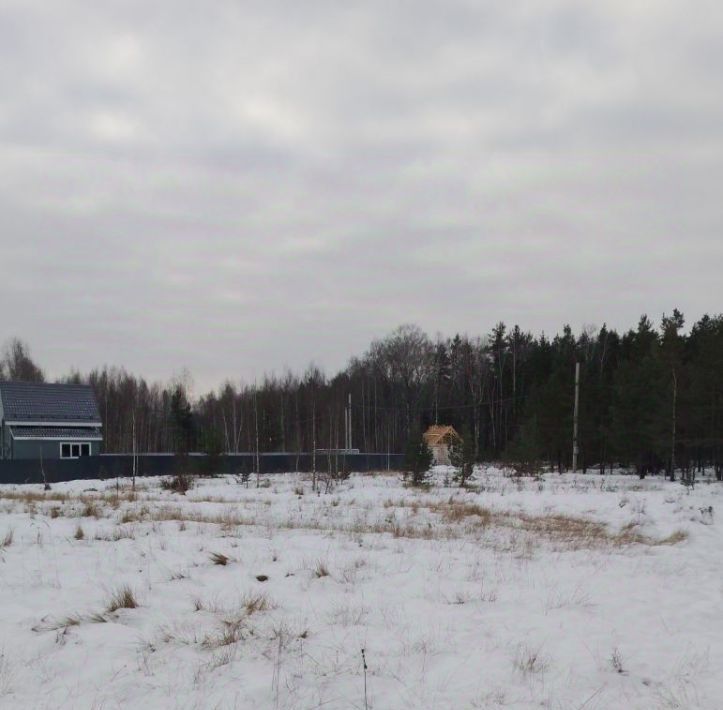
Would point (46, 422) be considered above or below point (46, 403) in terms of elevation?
below

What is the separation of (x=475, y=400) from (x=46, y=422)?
42.0 meters

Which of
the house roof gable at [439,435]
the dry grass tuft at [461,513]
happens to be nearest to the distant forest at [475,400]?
the house roof gable at [439,435]

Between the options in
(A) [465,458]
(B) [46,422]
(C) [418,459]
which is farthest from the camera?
(B) [46,422]

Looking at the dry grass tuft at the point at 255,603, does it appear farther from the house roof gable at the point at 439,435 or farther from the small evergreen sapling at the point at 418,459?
the house roof gable at the point at 439,435

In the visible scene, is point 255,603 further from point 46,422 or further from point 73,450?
point 46,422

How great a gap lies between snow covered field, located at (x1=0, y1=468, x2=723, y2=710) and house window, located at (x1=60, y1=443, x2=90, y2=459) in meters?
33.4

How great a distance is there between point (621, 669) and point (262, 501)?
1624cm

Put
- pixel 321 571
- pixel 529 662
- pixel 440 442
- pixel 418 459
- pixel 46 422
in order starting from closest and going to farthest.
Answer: pixel 529 662
pixel 321 571
pixel 418 459
pixel 46 422
pixel 440 442

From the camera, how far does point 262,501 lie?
20.6 m

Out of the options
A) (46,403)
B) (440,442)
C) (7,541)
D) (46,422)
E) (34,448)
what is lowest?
(440,442)

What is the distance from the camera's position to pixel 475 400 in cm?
7025

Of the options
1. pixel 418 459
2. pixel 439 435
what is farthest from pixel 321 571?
pixel 439 435

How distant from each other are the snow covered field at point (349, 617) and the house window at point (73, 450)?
3339 cm

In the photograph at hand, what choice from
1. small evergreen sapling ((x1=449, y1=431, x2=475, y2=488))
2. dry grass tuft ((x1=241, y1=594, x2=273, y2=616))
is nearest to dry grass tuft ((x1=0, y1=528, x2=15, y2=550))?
dry grass tuft ((x1=241, y1=594, x2=273, y2=616))
